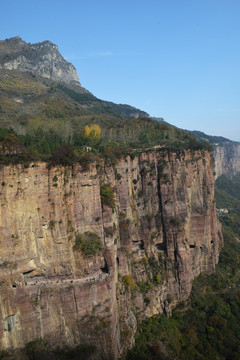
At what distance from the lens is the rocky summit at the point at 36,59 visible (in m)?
128

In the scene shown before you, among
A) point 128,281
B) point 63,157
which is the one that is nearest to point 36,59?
point 63,157

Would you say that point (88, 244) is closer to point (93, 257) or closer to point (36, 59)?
point (93, 257)

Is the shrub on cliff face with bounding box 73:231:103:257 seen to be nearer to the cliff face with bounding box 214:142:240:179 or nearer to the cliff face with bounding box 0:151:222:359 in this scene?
the cliff face with bounding box 0:151:222:359

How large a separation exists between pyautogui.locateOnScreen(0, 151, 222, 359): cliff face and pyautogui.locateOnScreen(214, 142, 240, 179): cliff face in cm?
10574

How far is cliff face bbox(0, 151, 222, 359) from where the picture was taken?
27219 mm

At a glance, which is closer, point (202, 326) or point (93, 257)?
point (93, 257)

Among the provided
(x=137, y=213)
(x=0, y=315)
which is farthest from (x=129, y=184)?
(x=0, y=315)

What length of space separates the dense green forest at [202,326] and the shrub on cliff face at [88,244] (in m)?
14.8

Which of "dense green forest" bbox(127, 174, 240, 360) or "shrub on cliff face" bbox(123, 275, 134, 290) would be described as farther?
"shrub on cliff face" bbox(123, 275, 134, 290)

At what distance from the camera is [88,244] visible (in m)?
31.5

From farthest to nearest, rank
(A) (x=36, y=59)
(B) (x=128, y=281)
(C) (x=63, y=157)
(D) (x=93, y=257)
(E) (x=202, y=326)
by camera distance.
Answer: (A) (x=36, y=59), (E) (x=202, y=326), (B) (x=128, y=281), (D) (x=93, y=257), (C) (x=63, y=157)

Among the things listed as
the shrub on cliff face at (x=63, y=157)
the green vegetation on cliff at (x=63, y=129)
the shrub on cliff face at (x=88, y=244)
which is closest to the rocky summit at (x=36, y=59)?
the green vegetation on cliff at (x=63, y=129)

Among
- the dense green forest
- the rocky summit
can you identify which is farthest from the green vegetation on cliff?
the dense green forest

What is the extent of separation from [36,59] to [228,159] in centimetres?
12829
